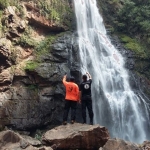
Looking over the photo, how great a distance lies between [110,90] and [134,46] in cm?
499

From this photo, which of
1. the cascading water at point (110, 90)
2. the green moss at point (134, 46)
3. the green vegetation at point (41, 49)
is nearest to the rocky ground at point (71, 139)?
the cascading water at point (110, 90)

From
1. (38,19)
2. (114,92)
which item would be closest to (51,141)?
(114,92)

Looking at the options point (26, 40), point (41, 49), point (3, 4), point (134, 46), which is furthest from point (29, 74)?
point (134, 46)

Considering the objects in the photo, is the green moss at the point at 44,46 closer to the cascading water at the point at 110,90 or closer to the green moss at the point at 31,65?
the green moss at the point at 31,65

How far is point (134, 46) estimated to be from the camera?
1845 centimetres

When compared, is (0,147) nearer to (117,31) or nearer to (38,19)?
(38,19)

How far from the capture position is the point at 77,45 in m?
15.6

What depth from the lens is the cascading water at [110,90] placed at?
1370 centimetres

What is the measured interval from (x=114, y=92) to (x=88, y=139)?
718cm

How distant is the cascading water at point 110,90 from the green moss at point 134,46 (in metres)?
1.29

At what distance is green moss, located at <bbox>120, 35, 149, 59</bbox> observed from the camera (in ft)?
59.0

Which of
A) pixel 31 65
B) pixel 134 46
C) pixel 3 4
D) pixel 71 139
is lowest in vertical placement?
pixel 71 139

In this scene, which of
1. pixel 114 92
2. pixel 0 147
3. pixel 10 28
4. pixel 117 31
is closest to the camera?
pixel 0 147

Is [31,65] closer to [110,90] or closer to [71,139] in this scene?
[110,90]
